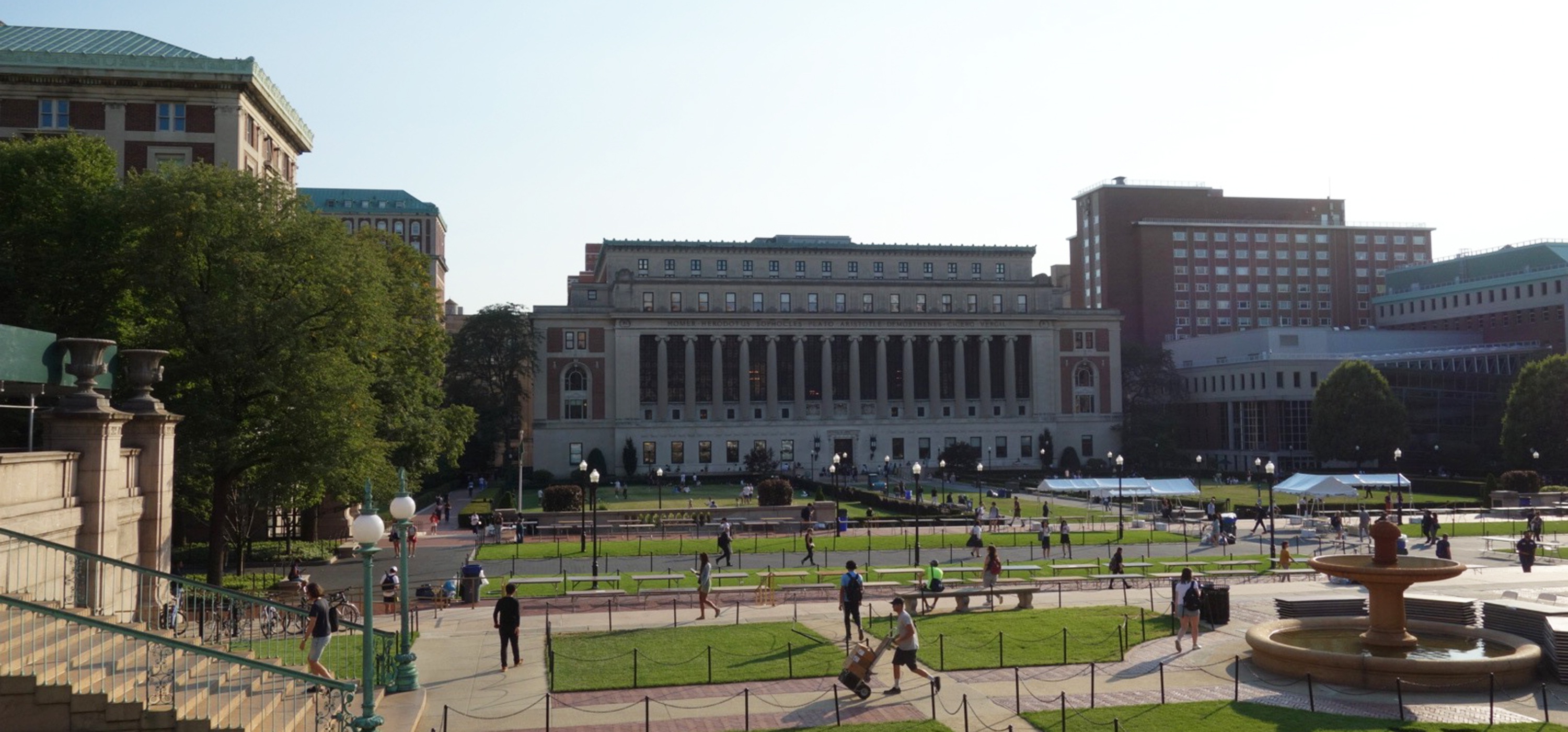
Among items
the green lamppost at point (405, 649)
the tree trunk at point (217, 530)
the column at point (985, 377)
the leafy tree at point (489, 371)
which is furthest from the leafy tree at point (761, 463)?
the green lamppost at point (405, 649)

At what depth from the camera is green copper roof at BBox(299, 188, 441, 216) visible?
530 feet

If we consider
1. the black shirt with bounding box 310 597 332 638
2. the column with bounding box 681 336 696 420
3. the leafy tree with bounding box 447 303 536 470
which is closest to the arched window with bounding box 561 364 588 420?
the leafy tree with bounding box 447 303 536 470

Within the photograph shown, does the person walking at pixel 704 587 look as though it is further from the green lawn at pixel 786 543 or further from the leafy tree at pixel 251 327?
the leafy tree at pixel 251 327

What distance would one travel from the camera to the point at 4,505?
56.3 ft

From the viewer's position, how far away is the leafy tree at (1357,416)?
306ft

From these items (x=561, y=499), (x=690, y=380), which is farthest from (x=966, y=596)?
(x=690, y=380)

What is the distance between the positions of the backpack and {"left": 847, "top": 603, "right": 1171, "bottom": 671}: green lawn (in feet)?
3.40

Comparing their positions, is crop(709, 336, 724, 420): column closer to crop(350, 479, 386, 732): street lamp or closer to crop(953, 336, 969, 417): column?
crop(953, 336, 969, 417): column

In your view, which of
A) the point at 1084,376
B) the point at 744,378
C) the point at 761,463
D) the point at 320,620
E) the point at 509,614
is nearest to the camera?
the point at 320,620

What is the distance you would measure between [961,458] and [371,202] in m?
99.0

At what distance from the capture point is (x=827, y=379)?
117 metres

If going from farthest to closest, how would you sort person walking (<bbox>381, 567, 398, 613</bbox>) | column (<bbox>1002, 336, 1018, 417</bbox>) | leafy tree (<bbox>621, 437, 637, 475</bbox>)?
column (<bbox>1002, 336, 1018, 417</bbox>) < leafy tree (<bbox>621, 437, 637, 475</bbox>) < person walking (<bbox>381, 567, 398, 613</bbox>)

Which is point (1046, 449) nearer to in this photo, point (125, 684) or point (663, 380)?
point (663, 380)

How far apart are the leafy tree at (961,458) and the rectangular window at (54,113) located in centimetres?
7375
